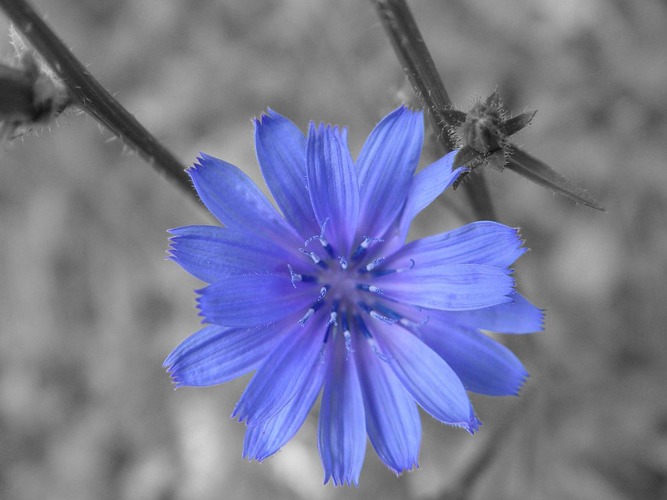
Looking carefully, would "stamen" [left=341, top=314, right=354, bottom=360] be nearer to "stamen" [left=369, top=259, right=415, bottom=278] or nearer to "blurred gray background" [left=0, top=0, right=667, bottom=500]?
"stamen" [left=369, top=259, right=415, bottom=278]

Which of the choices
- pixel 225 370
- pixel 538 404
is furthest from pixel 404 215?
pixel 538 404

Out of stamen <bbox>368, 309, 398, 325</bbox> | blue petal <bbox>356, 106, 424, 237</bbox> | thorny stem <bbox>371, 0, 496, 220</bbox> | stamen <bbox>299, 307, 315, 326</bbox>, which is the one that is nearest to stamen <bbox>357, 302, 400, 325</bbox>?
stamen <bbox>368, 309, 398, 325</bbox>

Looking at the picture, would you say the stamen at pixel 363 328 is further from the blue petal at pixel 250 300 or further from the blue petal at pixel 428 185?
the blue petal at pixel 428 185

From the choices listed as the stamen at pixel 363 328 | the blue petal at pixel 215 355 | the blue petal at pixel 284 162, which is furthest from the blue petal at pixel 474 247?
the blue petal at pixel 215 355

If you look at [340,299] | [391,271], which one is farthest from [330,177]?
[340,299]

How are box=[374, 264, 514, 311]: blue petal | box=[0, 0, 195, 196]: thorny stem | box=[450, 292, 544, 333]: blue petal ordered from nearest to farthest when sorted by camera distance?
box=[0, 0, 195, 196]: thorny stem
box=[374, 264, 514, 311]: blue petal
box=[450, 292, 544, 333]: blue petal

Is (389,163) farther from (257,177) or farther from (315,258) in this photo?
(257,177)
